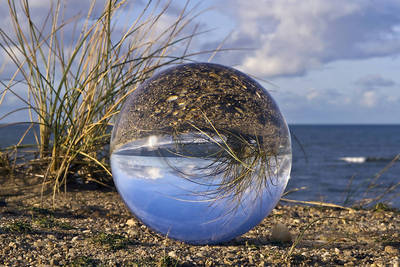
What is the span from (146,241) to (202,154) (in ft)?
3.72

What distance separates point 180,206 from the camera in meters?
2.99

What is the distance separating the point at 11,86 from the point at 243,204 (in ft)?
10.1

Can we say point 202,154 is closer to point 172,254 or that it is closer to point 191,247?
point 172,254

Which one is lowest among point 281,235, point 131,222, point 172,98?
point 281,235

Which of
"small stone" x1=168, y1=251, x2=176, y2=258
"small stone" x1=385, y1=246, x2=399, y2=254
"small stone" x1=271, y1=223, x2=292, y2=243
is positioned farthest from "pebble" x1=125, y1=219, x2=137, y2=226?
"small stone" x1=385, y1=246, x2=399, y2=254

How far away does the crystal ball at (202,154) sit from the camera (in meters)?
2.88

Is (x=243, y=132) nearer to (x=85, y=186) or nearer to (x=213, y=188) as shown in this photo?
(x=213, y=188)

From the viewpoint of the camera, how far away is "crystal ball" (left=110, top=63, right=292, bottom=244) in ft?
9.44

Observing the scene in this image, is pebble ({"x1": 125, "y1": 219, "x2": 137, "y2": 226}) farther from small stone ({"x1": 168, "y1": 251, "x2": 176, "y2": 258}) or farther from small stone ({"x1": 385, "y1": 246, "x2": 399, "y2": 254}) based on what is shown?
small stone ({"x1": 385, "y1": 246, "x2": 399, "y2": 254})

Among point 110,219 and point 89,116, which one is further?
point 89,116

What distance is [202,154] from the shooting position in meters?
2.84

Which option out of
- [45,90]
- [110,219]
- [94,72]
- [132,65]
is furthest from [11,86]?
[110,219]

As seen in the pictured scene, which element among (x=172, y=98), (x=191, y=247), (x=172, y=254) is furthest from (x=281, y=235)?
(x=172, y=98)

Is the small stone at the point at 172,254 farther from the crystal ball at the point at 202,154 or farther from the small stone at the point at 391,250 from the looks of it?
the small stone at the point at 391,250
